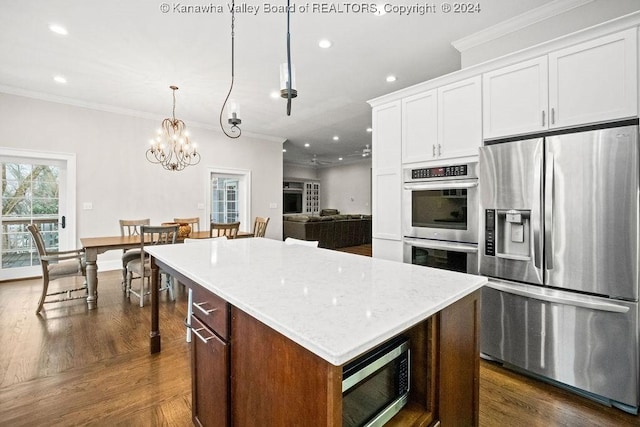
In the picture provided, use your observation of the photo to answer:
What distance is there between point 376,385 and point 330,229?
267 inches

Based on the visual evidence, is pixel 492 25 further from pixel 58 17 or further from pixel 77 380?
pixel 77 380

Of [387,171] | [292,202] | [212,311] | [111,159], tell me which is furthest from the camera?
[292,202]

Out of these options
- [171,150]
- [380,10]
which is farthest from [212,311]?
[171,150]

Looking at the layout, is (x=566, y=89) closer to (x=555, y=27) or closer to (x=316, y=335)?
(x=555, y=27)

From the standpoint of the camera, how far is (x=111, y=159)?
5.11m

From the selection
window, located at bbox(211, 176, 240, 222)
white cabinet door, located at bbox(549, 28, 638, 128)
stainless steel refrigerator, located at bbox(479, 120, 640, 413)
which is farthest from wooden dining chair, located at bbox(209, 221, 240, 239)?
white cabinet door, located at bbox(549, 28, 638, 128)

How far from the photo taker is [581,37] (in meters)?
1.84

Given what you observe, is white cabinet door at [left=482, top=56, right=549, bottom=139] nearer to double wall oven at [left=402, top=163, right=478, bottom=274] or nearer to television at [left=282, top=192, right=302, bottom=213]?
double wall oven at [left=402, top=163, right=478, bottom=274]

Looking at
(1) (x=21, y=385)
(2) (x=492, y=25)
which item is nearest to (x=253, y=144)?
(2) (x=492, y=25)

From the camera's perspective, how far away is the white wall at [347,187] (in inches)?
436

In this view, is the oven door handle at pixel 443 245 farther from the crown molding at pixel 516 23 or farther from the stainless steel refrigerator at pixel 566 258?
the crown molding at pixel 516 23

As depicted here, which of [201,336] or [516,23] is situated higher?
[516,23]

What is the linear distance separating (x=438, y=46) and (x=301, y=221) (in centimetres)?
495

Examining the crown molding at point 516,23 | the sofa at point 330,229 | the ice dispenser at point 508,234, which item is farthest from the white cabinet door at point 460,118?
the sofa at point 330,229
